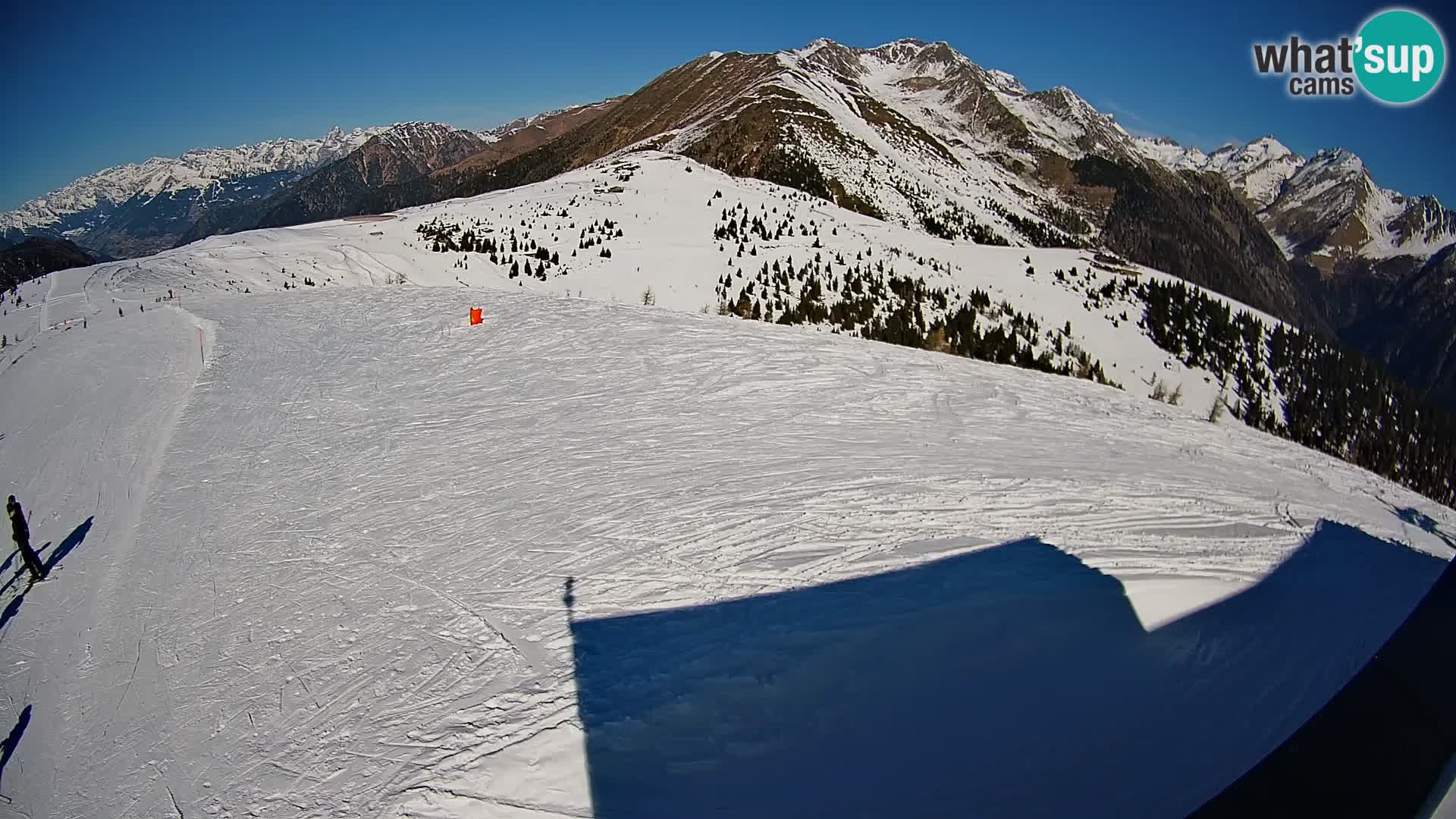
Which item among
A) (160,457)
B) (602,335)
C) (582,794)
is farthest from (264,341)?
(582,794)

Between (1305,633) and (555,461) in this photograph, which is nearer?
(1305,633)

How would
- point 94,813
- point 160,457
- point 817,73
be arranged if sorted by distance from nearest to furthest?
1. point 94,813
2. point 160,457
3. point 817,73

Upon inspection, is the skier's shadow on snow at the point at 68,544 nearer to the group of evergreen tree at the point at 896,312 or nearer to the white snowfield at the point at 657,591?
the white snowfield at the point at 657,591

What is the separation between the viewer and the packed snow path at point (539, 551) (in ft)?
15.7

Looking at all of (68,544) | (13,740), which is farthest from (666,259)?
(13,740)

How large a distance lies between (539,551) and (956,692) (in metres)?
4.41

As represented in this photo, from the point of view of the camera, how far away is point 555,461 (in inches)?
370

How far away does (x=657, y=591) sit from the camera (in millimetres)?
6238

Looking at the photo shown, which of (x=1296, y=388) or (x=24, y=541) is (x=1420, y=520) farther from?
(x=1296, y=388)

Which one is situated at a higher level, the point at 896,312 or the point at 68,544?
the point at 896,312

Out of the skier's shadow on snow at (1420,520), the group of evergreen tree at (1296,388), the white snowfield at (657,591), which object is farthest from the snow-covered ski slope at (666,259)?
the skier's shadow on snow at (1420,520)

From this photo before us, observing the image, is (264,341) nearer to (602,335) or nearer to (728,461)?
(602,335)

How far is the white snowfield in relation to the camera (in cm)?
455

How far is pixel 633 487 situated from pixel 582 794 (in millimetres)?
4483
